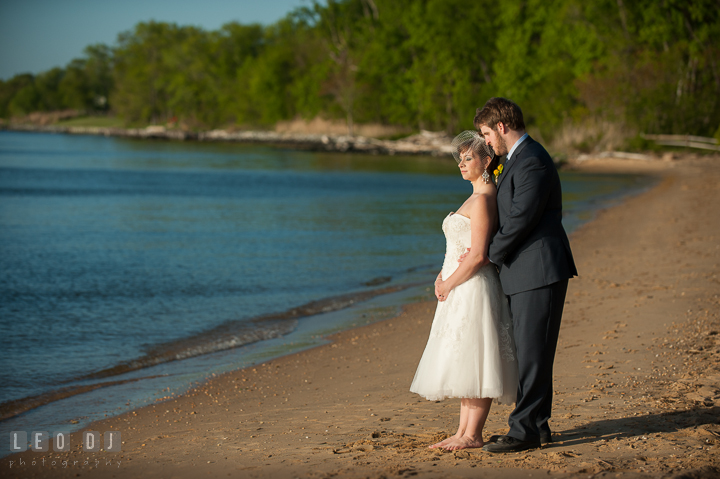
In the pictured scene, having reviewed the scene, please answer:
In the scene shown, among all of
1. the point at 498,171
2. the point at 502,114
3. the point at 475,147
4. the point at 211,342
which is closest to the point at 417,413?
the point at 498,171

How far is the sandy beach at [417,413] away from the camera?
13.1ft

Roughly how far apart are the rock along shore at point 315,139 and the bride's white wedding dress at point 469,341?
55648mm

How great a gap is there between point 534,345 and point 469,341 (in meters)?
0.41

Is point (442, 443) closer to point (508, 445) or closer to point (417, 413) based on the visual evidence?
point (508, 445)

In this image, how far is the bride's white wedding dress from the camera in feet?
13.3

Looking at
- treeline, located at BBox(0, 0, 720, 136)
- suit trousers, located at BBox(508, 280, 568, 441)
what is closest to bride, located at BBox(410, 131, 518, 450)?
suit trousers, located at BBox(508, 280, 568, 441)

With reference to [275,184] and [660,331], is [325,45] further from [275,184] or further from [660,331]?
[660,331]

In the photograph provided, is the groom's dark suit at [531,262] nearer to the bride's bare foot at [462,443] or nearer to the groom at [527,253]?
the groom at [527,253]

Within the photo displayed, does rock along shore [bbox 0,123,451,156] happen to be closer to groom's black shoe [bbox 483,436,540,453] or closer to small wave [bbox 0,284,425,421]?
small wave [bbox 0,284,425,421]

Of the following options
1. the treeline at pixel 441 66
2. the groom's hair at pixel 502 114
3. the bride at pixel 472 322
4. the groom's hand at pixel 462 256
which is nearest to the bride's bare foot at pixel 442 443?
the bride at pixel 472 322

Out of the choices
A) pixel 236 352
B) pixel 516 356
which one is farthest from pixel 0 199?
pixel 516 356

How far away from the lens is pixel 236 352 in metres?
8.44

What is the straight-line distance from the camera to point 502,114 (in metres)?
3.98

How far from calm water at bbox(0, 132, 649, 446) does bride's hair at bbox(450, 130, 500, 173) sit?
14.2ft
